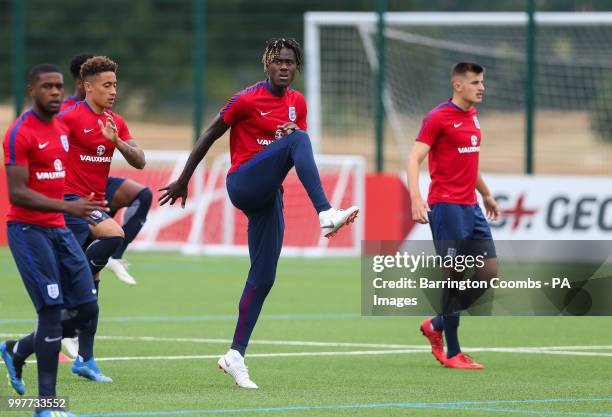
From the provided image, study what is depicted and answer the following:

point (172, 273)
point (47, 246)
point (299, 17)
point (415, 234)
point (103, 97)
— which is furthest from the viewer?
point (299, 17)

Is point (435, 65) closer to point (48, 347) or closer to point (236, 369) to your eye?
point (236, 369)

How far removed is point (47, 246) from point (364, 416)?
225 centimetres

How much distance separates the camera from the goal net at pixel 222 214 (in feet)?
77.8

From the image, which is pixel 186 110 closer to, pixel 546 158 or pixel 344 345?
pixel 546 158

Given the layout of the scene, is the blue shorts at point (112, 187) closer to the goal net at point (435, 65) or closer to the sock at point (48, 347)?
the sock at point (48, 347)

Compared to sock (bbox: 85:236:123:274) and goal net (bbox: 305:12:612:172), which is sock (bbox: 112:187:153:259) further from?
goal net (bbox: 305:12:612:172)

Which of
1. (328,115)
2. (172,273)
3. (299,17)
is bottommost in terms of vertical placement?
(172,273)

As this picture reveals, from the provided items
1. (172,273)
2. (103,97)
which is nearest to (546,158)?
(172,273)

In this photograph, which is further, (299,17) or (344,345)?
(299,17)

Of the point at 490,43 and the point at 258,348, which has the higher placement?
the point at 490,43

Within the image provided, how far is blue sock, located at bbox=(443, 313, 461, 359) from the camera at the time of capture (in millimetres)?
11742

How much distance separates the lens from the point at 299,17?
113 ft

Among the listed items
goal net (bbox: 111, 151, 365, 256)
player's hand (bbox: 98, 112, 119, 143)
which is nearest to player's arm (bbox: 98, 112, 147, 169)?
player's hand (bbox: 98, 112, 119, 143)

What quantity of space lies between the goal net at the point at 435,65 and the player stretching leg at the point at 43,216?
1777 centimetres
